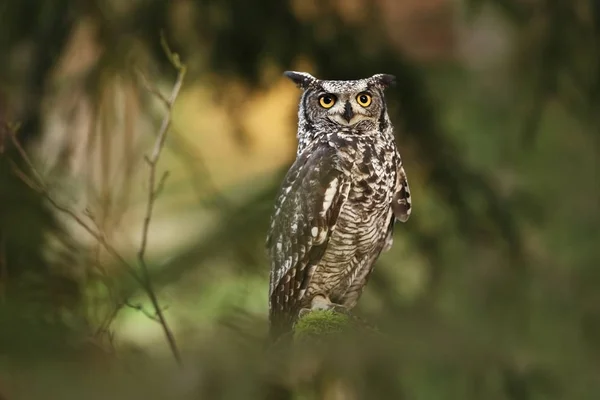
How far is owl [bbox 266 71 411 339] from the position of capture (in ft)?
2.74

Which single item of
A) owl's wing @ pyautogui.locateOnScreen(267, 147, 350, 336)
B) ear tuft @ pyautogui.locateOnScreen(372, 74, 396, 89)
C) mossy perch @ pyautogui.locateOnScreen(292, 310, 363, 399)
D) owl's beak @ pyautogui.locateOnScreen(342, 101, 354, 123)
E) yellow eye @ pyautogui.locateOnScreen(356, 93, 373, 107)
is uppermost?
ear tuft @ pyautogui.locateOnScreen(372, 74, 396, 89)

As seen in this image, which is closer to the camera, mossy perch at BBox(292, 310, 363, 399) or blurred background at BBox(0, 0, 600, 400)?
mossy perch at BBox(292, 310, 363, 399)

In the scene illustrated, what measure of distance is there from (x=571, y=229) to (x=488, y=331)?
2.39 meters

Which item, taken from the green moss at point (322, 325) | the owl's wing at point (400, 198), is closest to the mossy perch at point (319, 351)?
the green moss at point (322, 325)

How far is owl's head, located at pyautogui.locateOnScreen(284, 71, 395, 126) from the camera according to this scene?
2.76ft

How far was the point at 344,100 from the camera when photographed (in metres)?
0.85

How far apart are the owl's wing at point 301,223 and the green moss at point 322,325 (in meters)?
0.05

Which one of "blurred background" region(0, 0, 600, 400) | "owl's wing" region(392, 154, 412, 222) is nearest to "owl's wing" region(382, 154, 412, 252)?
"owl's wing" region(392, 154, 412, 222)

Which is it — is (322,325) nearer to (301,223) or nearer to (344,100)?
(301,223)

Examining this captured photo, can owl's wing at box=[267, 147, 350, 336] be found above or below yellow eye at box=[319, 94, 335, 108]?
below

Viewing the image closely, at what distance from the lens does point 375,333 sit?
783 millimetres

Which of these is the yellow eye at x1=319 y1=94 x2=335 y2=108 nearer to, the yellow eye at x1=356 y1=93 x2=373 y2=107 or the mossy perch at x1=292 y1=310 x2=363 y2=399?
the yellow eye at x1=356 y1=93 x2=373 y2=107

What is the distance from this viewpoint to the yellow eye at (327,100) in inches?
33.2

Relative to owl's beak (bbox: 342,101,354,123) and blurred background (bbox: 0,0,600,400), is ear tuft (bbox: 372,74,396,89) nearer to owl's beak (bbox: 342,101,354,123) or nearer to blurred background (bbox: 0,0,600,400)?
owl's beak (bbox: 342,101,354,123)
